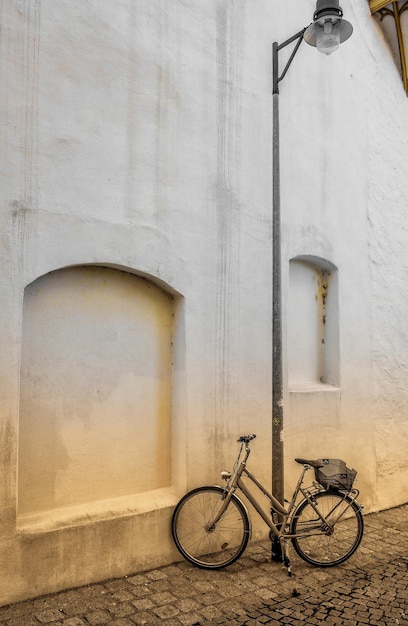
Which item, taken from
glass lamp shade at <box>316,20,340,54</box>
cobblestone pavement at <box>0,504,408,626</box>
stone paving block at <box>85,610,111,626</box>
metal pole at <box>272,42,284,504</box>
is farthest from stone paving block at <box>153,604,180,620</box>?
glass lamp shade at <box>316,20,340,54</box>

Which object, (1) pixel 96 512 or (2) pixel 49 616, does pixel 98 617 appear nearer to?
(2) pixel 49 616

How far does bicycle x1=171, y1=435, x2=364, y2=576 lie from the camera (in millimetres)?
5289

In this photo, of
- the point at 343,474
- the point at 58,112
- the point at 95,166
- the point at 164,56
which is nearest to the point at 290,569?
Result: the point at 343,474

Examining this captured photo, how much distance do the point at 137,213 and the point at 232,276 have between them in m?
1.32

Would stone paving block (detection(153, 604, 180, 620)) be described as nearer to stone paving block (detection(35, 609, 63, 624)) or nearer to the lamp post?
stone paving block (detection(35, 609, 63, 624))

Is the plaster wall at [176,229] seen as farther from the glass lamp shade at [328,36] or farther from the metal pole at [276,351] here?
the glass lamp shade at [328,36]

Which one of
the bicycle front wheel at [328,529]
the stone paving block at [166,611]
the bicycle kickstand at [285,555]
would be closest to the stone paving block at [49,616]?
the stone paving block at [166,611]

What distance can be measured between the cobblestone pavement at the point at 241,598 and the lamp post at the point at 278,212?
1.68 ft

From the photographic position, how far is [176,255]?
18.1 feet

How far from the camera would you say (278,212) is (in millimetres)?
5840

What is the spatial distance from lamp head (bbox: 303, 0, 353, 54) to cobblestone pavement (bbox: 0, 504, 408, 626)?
502 cm

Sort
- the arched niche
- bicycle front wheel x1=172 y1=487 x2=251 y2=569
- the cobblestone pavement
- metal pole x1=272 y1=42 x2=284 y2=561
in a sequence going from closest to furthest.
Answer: the cobblestone pavement, the arched niche, bicycle front wheel x1=172 y1=487 x2=251 y2=569, metal pole x1=272 y1=42 x2=284 y2=561

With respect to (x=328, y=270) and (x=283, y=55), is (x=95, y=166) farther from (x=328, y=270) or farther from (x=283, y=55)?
(x=328, y=270)

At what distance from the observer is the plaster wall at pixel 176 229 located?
15.1ft
